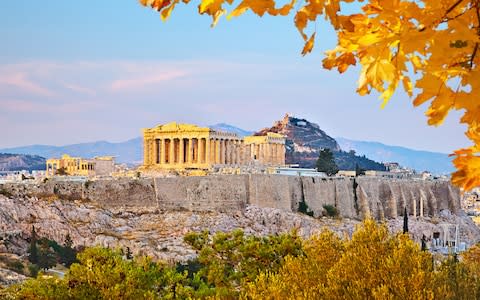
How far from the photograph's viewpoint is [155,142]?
1788 inches

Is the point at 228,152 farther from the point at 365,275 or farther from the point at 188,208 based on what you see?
the point at 365,275

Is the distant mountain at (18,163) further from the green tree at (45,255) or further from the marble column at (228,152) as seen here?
the green tree at (45,255)

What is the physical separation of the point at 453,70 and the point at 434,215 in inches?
1973

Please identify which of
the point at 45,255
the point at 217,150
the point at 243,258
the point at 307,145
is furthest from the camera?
the point at 307,145


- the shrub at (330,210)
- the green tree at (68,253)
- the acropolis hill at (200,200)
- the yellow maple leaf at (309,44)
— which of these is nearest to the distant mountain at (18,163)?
the acropolis hill at (200,200)

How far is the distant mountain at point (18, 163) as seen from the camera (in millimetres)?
98562

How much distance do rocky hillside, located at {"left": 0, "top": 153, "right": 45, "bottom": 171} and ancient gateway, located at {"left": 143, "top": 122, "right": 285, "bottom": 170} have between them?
57.1 meters

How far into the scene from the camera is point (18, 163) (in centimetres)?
10350

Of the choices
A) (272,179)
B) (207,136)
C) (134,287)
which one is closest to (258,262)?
(134,287)

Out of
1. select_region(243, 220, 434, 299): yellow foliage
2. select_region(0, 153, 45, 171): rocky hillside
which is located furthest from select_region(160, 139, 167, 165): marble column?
select_region(0, 153, 45, 171): rocky hillside

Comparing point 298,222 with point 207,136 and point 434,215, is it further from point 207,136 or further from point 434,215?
point 434,215

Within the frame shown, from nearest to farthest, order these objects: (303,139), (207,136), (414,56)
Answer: (414,56)
(207,136)
(303,139)

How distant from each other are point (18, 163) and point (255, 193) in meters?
75.1

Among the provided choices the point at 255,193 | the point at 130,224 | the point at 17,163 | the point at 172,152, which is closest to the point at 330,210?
the point at 255,193
